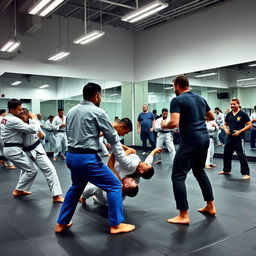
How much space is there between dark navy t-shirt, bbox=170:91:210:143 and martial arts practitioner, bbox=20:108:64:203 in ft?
6.00

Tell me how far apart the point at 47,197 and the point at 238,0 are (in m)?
7.13

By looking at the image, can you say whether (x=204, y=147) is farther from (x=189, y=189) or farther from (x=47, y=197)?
(x=47, y=197)

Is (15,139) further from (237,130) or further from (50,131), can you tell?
(50,131)

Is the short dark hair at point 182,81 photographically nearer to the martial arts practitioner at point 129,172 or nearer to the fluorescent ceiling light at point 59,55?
the martial arts practitioner at point 129,172

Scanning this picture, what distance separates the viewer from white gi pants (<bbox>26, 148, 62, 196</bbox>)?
362cm

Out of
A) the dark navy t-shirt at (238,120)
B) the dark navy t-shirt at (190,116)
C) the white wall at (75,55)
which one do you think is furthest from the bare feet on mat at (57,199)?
the white wall at (75,55)

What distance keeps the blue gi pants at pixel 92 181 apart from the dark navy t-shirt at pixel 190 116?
34.1 inches

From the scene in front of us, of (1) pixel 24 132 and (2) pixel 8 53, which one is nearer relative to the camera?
(1) pixel 24 132

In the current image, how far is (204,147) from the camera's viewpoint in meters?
2.82

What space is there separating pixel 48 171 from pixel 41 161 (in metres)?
0.17

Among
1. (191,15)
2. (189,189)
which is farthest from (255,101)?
(189,189)

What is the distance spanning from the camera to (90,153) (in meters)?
2.40

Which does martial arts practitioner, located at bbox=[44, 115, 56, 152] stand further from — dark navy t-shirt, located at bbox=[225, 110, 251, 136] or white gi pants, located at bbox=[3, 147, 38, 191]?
dark navy t-shirt, located at bbox=[225, 110, 251, 136]

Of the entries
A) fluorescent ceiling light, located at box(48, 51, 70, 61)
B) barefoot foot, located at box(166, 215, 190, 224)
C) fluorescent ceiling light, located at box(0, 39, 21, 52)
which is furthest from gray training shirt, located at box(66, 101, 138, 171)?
fluorescent ceiling light, located at box(48, 51, 70, 61)
